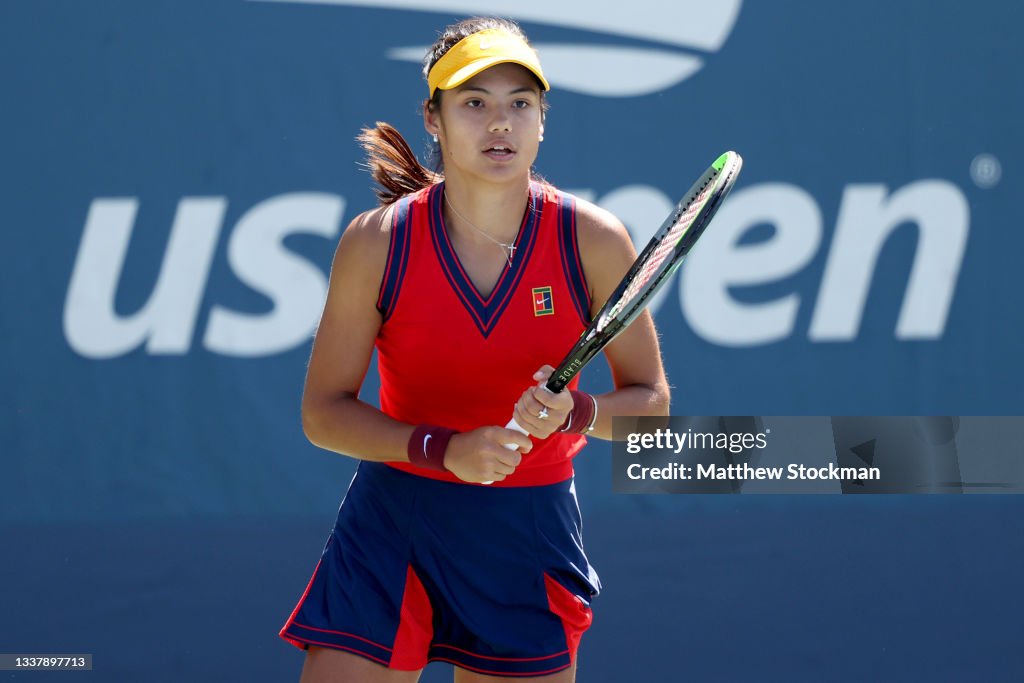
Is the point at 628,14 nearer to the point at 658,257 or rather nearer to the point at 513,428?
the point at 658,257

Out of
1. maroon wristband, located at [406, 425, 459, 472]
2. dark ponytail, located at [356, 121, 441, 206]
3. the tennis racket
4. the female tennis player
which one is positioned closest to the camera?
the tennis racket

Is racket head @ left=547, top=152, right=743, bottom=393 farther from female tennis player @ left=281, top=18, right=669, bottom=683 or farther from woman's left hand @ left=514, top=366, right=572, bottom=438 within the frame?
female tennis player @ left=281, top=18, right=669, bottom=683

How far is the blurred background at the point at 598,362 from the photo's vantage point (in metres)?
4.03

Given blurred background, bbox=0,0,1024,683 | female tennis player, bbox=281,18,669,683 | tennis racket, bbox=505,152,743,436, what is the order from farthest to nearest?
blurred background, bbox=0,0,1024,683 < female tennis player, bbox=281,18,669,683 < tennis racket, bbox=505,152,743,436

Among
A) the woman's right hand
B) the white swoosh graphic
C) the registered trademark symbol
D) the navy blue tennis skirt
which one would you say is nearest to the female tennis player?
the navy blue tennis skirt

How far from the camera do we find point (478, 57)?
8.20 feet

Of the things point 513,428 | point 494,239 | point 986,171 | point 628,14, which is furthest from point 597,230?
point 986,171

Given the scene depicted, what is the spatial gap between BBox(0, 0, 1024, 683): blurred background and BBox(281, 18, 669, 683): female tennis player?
1473 millimetres

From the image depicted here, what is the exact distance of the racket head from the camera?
7.55ft

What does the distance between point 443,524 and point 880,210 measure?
208cm

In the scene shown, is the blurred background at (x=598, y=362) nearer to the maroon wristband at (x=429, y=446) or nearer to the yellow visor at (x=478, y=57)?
the yellow visor at (x=478, y=57)

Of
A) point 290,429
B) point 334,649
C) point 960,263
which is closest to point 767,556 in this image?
point 960,263

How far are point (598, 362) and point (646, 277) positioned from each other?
176 centimetres

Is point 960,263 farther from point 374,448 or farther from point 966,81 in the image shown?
point 374,448
